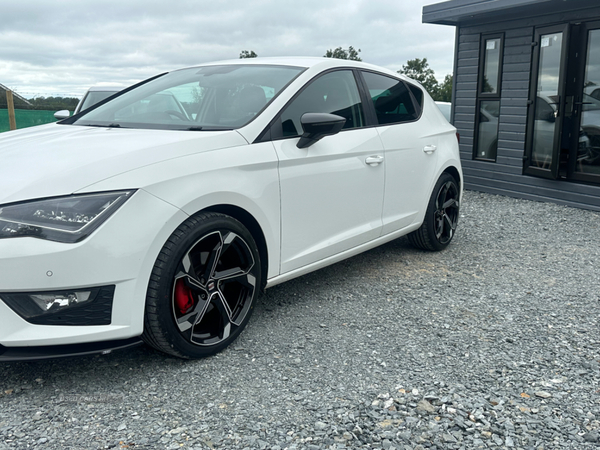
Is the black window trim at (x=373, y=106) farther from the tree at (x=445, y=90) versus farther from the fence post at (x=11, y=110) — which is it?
the tree at (x=445, y=90)

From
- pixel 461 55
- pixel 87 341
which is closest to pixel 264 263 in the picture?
pixel 87 341

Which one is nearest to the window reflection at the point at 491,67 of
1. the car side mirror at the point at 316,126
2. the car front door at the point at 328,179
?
the car front door at the point at 328,179

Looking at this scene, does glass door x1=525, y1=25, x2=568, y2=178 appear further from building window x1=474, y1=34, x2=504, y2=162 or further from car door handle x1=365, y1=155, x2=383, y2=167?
car door handle x1=365, y1=155, x2=383, y2=167

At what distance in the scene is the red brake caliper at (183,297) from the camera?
2965mm

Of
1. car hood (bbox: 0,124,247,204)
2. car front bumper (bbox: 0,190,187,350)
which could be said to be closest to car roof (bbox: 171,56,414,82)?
car hood (bbox: 0,124,247,204)

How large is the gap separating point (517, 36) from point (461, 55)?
1232 mm

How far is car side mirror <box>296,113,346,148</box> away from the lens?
3.38 metres

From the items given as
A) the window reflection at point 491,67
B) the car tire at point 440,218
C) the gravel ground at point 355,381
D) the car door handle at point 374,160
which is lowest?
the gravel ground at point 355,381

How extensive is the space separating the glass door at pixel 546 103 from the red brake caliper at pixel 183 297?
6624 mm

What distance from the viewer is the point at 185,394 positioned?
281cm

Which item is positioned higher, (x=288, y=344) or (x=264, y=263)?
(x=264, y=263)

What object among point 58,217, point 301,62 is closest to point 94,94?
point 301,62

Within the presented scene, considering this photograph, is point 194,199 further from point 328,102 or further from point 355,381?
point 328,102

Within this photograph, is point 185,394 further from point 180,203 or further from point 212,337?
point 180,203
